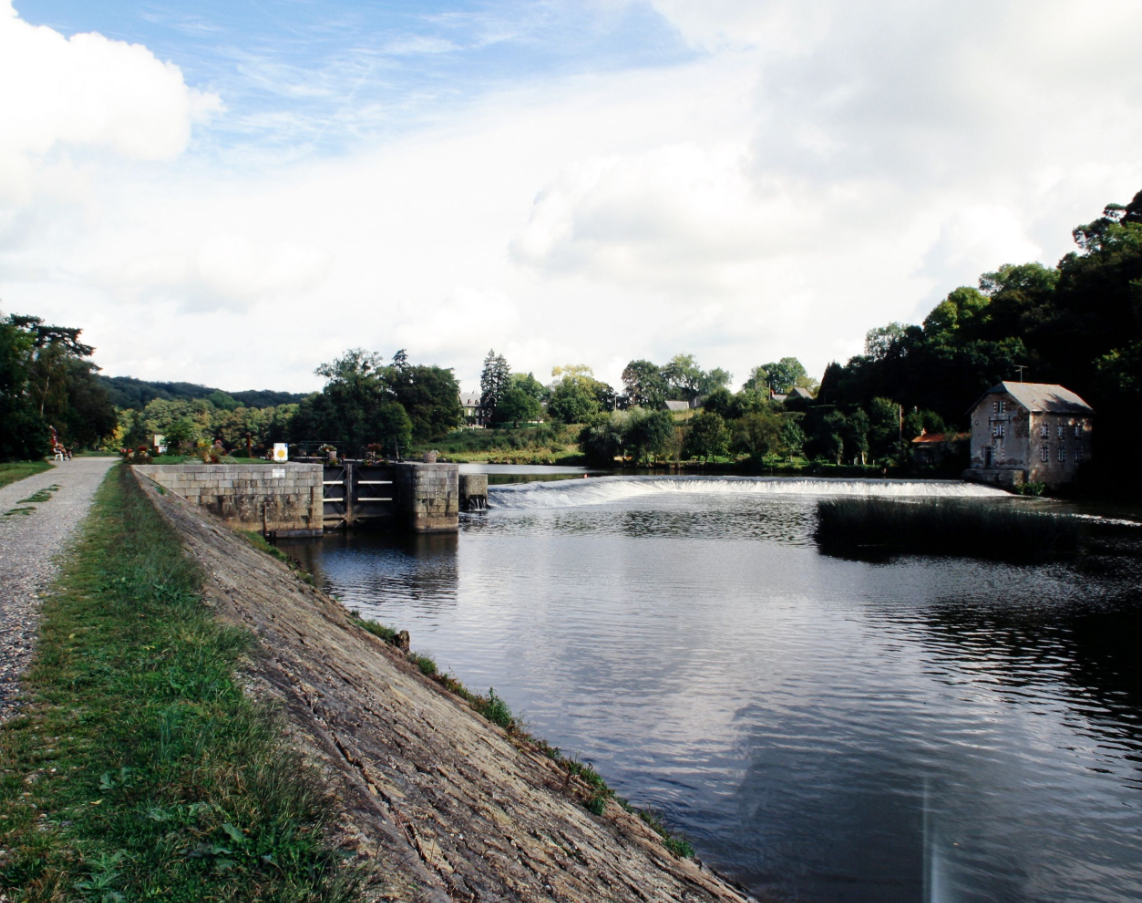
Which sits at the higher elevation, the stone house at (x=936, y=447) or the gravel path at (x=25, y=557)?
the stone house at (x=936, y=447)

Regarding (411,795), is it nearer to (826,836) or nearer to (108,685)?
(108,685)

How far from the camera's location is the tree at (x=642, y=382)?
152 m

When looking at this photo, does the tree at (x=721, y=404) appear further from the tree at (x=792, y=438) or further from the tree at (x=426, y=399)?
the tree at (x=426, y=399)

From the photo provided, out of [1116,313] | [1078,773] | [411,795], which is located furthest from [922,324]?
[411,795]

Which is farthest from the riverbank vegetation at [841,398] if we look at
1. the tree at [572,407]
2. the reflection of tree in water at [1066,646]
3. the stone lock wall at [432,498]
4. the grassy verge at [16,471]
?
the reflection of tree in water at [1066,646]

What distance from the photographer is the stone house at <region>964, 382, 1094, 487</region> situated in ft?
176

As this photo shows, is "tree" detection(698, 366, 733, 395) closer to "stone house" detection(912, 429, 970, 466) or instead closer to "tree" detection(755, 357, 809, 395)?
"tree" detection(755, 357, 809, 395)

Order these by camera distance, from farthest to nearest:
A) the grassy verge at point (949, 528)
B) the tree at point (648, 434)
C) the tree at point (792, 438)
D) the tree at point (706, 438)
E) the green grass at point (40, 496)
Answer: the tree at point (648, 434) → the tree at point (706, 438) → the tree at point (792, 438) → the grassy verge at point (949, 528) → the green grass at point (40, 496)

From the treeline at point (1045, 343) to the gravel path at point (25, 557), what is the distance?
184 feet

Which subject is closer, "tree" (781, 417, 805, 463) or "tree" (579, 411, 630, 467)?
"tree" (781, 417, 805, 463)

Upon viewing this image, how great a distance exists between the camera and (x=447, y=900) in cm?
370

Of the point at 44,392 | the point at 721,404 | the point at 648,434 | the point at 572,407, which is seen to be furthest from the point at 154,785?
the point at 572,407

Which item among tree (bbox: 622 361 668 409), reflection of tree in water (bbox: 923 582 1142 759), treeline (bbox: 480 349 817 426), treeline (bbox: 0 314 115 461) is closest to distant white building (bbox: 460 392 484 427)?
treeline (bbox: 480 349 817 426)

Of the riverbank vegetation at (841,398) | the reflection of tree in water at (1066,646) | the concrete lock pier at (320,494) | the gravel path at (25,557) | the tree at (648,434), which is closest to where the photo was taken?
the gravel path at (25,557)
